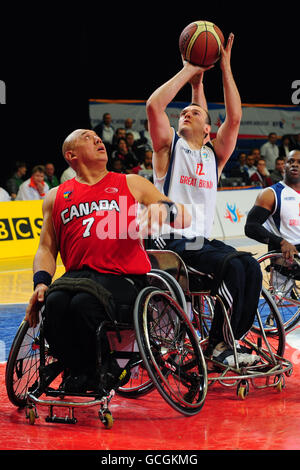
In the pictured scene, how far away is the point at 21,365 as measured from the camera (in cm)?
414

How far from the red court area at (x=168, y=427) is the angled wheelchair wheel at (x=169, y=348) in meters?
0.14

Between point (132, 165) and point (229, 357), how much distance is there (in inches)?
387

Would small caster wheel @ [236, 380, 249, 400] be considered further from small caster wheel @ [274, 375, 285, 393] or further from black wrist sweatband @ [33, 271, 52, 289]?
black wrist sweatband @ [33, 271, 52, 289]

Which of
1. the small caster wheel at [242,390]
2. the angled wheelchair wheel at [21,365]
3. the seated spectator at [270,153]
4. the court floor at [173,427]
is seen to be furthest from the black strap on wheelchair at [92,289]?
the seated spectator at [270,153]

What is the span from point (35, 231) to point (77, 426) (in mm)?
7932

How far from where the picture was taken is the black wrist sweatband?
412 centimetres

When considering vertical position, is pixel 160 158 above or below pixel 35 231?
above

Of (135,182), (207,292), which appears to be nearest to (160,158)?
(135,182)

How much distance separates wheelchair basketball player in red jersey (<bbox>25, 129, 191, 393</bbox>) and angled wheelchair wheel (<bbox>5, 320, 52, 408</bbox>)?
0.12 m

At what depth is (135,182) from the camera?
4.32m

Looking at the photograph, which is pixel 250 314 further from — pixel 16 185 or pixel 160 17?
pixel 160 17

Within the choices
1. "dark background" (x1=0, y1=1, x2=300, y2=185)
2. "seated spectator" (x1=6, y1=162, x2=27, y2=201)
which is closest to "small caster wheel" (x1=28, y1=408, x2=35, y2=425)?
"seated spectator" (x1=6, y1=162, x2=27, y2=201)

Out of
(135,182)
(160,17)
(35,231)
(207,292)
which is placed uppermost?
(160,17)
